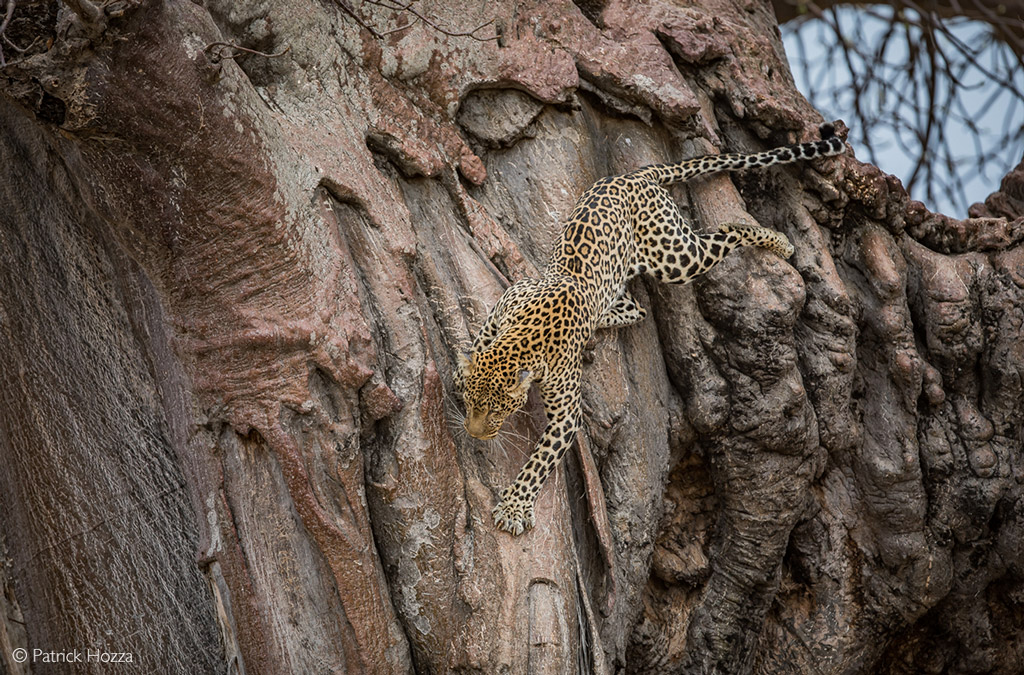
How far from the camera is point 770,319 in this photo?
19.4 feet

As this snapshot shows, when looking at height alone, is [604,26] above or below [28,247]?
above

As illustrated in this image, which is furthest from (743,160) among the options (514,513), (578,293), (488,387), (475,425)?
(514,513)

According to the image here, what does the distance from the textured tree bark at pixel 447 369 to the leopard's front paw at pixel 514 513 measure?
11cm

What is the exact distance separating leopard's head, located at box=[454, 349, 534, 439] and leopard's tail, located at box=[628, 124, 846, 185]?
1689mm

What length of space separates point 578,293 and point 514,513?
1.31 metres

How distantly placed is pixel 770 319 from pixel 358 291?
105 inches

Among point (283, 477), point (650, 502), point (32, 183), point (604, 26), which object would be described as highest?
point (604, 26)

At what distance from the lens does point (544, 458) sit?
511 centimetres

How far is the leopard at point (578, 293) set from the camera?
500cm

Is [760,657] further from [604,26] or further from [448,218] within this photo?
[604,26]

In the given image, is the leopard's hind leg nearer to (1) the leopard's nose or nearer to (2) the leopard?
(2) the leopard

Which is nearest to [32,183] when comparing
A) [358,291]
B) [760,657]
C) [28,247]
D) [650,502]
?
[28,247]

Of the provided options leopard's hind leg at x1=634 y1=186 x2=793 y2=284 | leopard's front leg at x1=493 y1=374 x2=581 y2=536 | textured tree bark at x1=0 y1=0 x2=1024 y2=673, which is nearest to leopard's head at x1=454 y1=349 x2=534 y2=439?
textured tree bark at x1=0 y1=0 x2=1024 y2=673

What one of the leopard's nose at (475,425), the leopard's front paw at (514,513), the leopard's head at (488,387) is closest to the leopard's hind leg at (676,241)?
the leopard's head at (488,387)
